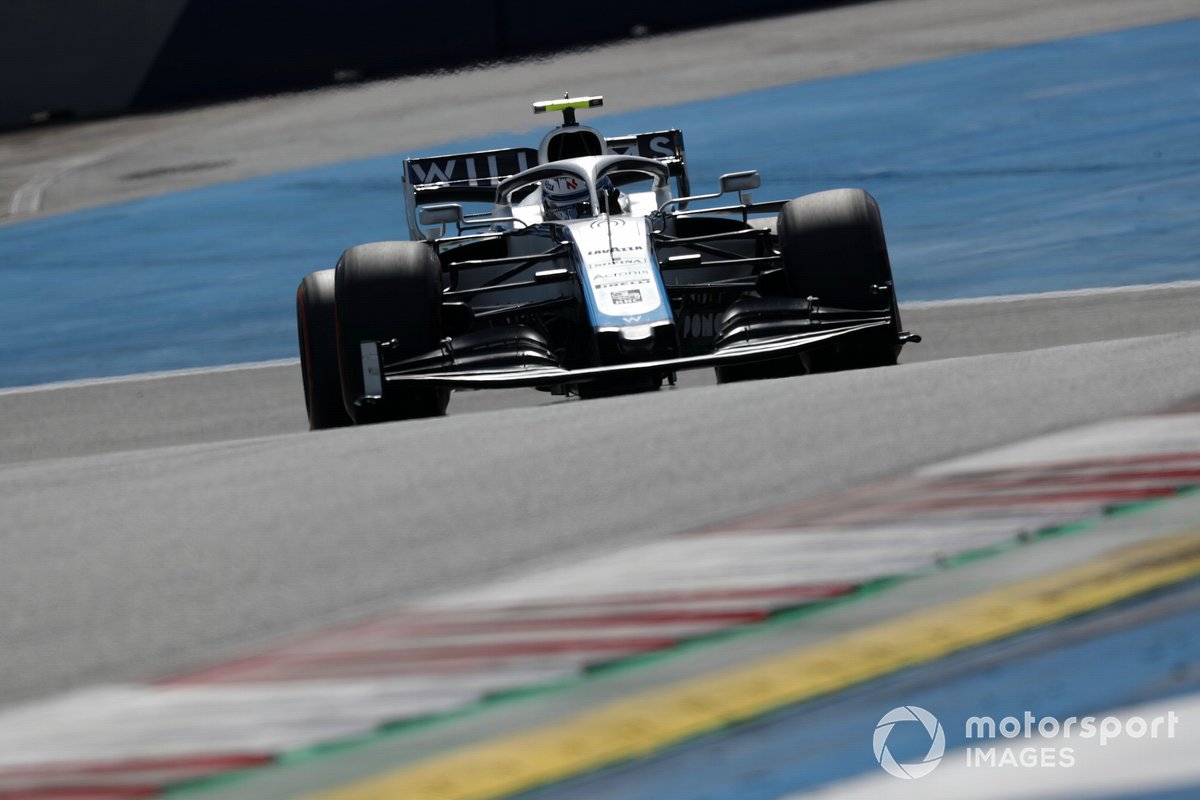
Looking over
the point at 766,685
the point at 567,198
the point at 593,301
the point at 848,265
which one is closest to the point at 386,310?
the point at 593,301

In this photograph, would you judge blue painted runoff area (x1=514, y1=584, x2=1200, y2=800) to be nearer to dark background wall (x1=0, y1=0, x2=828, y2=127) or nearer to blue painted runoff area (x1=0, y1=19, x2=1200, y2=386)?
blue painted runoff area (x1=0, y1=19, x2=1200, y2=386)

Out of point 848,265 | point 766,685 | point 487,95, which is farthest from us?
point 487,95

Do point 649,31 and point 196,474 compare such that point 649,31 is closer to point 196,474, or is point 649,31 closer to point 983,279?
point 983,279

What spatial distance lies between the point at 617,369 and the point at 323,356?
68.6 inches

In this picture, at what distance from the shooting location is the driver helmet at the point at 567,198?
8.55 metres

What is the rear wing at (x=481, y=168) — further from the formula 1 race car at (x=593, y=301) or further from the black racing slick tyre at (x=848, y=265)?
the black racing slick tyre at (x=848, y=265)

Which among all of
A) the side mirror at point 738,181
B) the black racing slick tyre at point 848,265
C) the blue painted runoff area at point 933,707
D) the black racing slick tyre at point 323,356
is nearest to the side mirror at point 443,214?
the black racing slick tyre at point 323,356

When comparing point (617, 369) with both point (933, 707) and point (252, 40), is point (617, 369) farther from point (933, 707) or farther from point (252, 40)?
point (252, 40)

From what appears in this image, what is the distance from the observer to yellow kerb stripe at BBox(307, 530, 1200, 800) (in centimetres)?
272

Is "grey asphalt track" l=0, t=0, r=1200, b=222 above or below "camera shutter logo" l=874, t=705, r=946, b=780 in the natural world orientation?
above

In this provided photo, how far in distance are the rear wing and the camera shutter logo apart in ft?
21.2

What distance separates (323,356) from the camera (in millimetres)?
8102

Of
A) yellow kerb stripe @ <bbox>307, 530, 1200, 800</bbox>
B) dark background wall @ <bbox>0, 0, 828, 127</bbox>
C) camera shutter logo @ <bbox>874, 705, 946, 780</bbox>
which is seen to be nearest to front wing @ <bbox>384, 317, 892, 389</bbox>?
yellow kerb stripe @ <bbox>307, 530, 1200, 800</bbox>

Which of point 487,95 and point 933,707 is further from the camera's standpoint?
point 487,95
